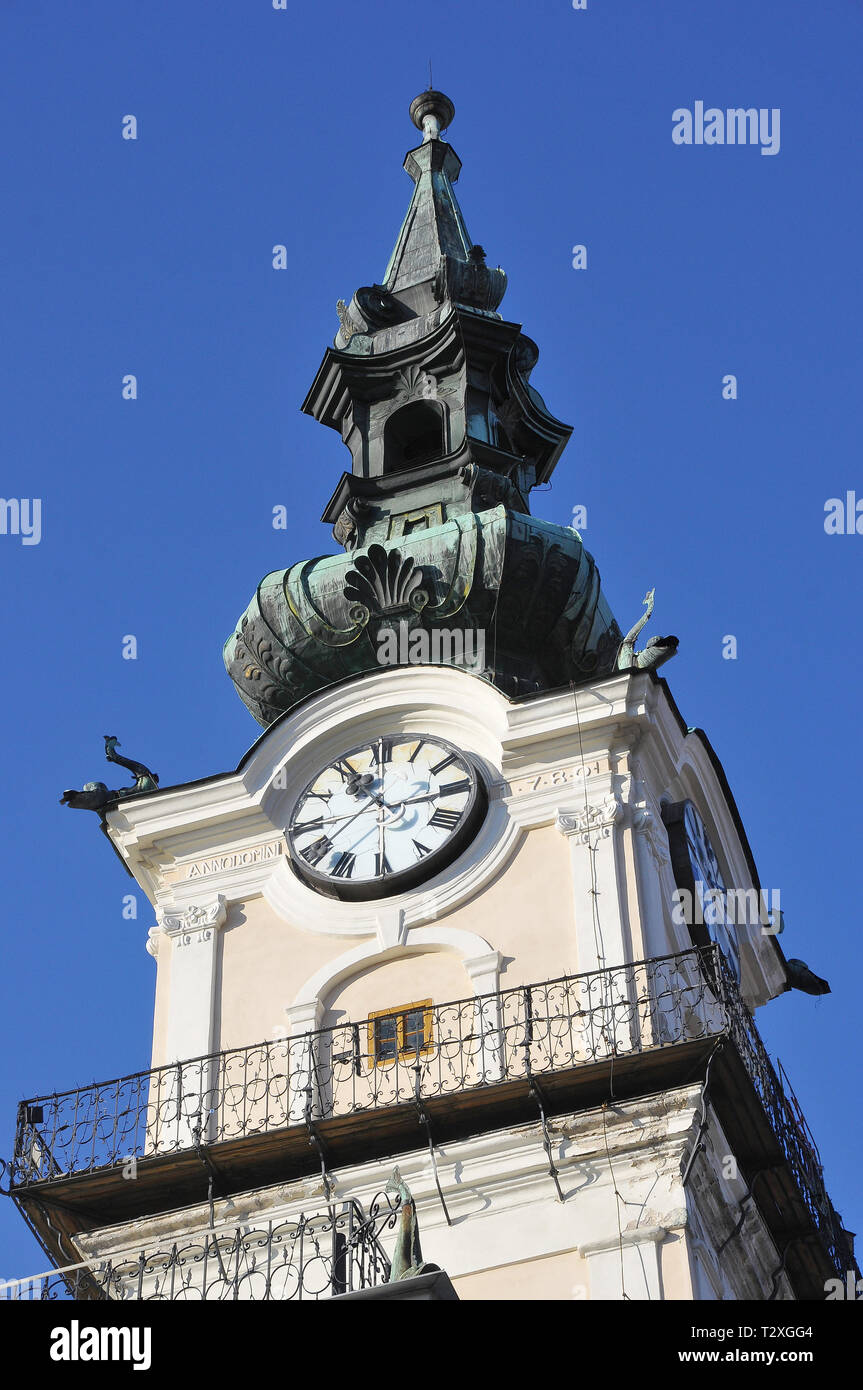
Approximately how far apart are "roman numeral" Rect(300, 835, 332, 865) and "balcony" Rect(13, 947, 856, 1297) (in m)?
1.65

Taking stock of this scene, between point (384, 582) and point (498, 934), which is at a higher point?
point (384, 582)

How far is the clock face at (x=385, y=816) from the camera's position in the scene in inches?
736

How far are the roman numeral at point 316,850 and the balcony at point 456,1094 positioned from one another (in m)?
1.65

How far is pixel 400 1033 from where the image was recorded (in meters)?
17.6

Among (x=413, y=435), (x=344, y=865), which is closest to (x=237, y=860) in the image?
(x=344, y=865)

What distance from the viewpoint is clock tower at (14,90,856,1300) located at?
16172 millimetres

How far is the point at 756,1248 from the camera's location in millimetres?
17156

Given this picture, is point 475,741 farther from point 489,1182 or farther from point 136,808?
point 489,1182

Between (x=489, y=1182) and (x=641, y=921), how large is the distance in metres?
2.38

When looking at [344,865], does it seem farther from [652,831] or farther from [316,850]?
[652,831]

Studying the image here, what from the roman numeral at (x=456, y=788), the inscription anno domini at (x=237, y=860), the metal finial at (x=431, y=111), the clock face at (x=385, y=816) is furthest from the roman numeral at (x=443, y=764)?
the metal finial at (x=431, y=111)

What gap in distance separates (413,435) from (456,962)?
24.2 feet
